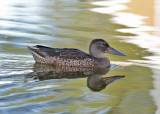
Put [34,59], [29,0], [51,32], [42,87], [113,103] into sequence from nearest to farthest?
[113,103] < [42,87] < [34,59] < [51,32] < [29,0]

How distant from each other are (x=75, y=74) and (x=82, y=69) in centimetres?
62

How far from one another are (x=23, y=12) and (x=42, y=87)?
10.4 metres

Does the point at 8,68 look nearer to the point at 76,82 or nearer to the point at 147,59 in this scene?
the point at 76,82

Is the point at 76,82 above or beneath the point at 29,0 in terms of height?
beneath

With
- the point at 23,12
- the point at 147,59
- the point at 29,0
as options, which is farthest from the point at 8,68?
the point at 29,0

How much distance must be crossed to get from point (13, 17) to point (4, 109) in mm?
10581

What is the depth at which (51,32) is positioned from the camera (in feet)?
49.2

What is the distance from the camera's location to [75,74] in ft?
34.1

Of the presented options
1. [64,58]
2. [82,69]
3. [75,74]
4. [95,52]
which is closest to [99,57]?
[95,52]

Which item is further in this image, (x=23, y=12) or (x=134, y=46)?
(x=23, y=12)

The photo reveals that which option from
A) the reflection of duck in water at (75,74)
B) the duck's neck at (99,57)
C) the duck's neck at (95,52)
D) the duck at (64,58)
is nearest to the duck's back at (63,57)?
the duck at (64,58)

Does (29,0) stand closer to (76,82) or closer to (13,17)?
(13,17)

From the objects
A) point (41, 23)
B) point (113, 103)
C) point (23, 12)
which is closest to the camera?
point (113, 103)

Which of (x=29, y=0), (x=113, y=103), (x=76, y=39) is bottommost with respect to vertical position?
(x=113, y=103)
